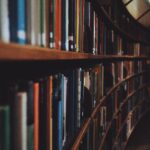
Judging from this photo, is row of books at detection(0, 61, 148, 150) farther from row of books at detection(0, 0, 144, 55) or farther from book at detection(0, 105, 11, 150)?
row of books at detection(0, 0, 144, 55)

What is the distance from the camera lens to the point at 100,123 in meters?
Result: 2.32

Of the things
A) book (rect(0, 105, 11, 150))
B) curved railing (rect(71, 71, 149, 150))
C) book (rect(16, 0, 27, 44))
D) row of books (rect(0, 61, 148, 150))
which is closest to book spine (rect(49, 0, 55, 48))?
row of books (rect(0, 61, 148, 150))

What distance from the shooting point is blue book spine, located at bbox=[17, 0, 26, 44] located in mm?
670

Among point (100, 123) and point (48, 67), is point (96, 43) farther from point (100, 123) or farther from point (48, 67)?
point (48, 67)

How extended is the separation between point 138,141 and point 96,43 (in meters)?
2.79

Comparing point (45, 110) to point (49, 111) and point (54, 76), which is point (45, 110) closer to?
point (49, 111)

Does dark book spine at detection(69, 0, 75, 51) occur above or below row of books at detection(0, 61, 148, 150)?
above

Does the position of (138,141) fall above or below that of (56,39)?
below

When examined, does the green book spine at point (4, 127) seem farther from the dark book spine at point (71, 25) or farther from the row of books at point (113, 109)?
the row of books at point (113, 109)

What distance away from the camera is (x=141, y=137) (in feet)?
15.4

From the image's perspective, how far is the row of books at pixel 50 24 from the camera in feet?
2.12

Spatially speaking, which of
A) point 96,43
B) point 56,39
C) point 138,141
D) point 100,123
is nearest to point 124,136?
point 138,141

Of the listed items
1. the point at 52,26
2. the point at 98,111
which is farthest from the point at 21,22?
the point at 98,111

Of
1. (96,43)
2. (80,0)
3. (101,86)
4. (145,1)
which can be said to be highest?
(145,1)
